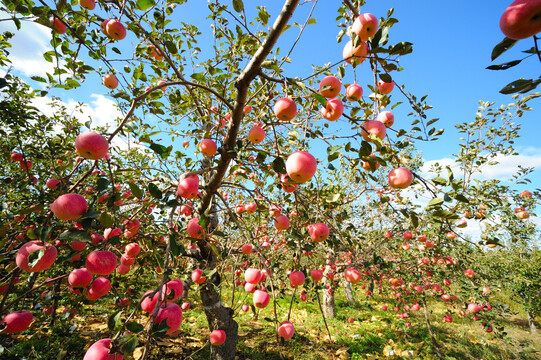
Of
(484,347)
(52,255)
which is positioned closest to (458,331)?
(484,347)

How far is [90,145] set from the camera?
4.49 ft

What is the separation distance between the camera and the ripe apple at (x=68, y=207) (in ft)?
4.33

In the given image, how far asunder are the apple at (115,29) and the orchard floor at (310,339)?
3602mm

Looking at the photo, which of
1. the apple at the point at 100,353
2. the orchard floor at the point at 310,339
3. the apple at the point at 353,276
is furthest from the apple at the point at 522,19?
the orchard floor at the point at 310,339

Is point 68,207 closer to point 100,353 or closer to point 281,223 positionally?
point 100,353

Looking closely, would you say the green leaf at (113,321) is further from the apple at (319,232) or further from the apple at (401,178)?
the apple at (401,178)

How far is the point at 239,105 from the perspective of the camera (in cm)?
181

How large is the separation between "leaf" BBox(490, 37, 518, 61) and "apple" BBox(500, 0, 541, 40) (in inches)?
2.5

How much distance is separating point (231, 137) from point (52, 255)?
5.21 ft

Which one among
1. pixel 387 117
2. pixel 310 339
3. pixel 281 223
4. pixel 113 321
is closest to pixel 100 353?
pixel 113 321

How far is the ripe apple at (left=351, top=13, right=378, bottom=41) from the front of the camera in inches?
54.1

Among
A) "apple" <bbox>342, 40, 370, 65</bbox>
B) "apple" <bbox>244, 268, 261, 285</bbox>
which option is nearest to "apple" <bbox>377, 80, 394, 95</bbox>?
"apple" <bbox>342, 40, 370, 65</bbox>

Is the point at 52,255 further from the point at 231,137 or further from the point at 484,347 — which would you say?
the point at 484,347

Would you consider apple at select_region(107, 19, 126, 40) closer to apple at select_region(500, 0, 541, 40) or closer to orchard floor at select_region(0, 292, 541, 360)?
apple at select_region(500, 0, 541, 40)
